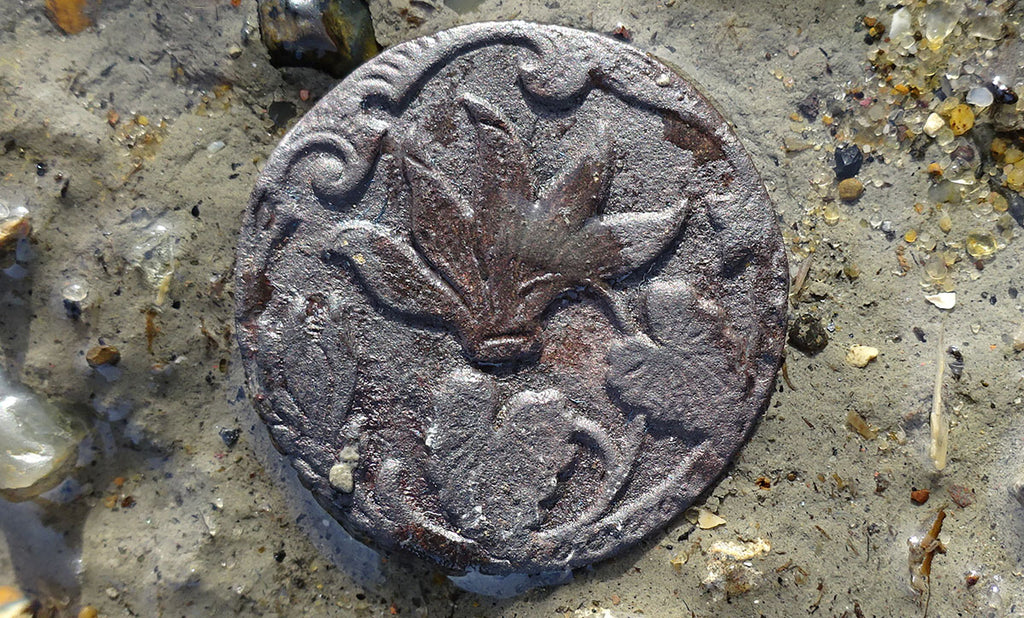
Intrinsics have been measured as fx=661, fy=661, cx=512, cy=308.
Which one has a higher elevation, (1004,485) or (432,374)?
(432,374)

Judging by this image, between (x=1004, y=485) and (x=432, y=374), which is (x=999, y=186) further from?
(x=432, y=374)

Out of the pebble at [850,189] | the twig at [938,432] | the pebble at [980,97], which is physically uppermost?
the pebble at [980,97]

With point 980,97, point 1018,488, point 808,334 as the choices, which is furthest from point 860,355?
point 980,97

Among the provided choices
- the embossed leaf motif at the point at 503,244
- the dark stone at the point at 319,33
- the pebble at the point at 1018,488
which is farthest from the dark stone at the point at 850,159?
the dark stone at the point at 319,33

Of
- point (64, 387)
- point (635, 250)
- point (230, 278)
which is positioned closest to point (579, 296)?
point (635, 250)

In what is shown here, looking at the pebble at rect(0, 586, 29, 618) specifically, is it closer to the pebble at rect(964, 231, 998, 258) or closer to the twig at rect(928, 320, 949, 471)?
the twig at rect(928, 320, 949, 471)

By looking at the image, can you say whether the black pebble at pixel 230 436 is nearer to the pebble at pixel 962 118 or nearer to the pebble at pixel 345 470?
the pebble at pixel 345 470

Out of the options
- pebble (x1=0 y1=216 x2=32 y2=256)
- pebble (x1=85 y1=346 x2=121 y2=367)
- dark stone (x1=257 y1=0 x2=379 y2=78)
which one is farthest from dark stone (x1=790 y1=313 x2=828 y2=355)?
pebble (x1=0 y1=216 x2=32 y2=256)
